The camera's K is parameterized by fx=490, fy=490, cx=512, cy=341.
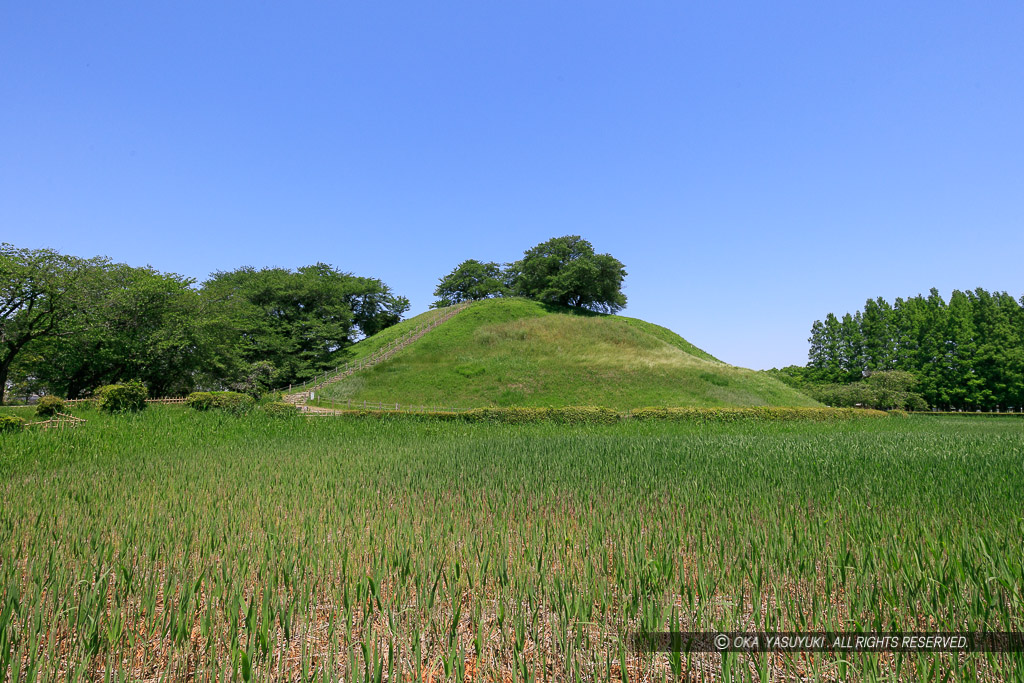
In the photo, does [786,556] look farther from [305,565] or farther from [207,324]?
[207,324]

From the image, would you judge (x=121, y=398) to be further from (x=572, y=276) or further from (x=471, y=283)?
(x=471, y=283)

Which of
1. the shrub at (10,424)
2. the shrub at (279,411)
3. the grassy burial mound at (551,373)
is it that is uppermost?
the grassy burial mound at (551,373)

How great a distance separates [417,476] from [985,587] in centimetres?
826

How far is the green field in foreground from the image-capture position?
346 cm

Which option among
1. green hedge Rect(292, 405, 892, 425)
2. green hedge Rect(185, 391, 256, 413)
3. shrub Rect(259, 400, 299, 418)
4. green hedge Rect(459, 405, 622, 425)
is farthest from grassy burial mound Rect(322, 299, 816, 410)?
shrub Rect(259, 400, 299, 418)

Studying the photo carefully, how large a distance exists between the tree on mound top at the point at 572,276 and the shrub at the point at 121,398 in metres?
48.6

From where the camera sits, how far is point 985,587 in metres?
3.76

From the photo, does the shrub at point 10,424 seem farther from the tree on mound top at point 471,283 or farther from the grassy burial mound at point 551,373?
the tree on mound top at point 471,283

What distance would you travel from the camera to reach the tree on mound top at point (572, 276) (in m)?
64.6

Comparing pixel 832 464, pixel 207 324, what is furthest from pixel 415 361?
pixel 832 464

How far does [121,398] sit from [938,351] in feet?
244

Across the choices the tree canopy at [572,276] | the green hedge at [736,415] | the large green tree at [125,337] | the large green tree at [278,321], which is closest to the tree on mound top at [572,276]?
the tree canopy at [572,276]

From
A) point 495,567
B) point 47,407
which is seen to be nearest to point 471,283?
point 47,407

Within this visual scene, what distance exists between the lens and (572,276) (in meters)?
64.2
